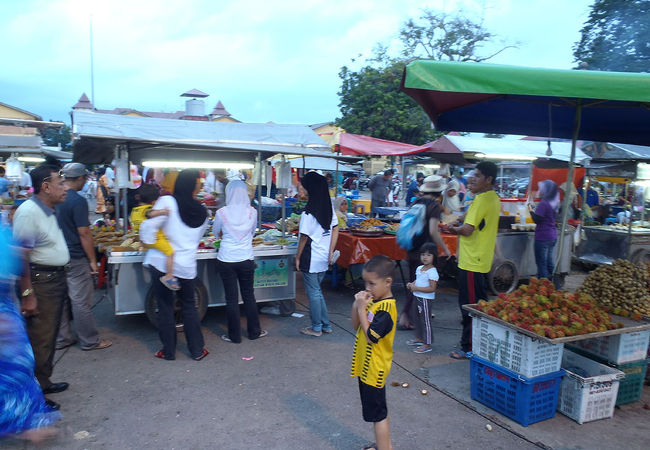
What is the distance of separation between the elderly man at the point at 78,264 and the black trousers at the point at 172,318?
2.57ft

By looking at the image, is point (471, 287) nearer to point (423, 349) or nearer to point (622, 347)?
point (423, 349)

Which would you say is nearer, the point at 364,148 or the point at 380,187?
the point at 364,148

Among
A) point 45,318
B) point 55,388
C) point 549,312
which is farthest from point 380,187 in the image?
point 45,318

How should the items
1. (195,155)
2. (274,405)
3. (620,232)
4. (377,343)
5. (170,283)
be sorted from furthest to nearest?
(620,232) → (195,155) → (170,283) → (274,405) → (377,343)

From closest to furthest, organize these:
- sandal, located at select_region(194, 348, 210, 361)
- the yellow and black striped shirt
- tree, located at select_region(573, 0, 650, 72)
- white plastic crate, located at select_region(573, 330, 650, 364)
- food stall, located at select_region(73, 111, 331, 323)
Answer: the yellow and black striped shirt
white plastic crate, located at select_region(573, 330, 650, 364)
sandal, located at select_region(194, 348, 210, 361)
food stall, located at select_region(73, 111, 331, 323)
tree, located at select_region(573, 0, 650, 72)

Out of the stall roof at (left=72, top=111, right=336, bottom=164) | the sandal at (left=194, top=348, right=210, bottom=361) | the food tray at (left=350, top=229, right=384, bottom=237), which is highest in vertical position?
the stall roof at (left=72, top=111, right=336, bottom=164)

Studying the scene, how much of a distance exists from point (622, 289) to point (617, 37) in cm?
1354

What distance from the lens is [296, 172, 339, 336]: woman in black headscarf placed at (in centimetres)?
527

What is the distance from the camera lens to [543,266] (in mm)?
7367

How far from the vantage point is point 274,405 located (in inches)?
155

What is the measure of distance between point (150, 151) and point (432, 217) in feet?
13.7

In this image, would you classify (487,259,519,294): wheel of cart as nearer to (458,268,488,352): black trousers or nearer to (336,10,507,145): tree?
(458,268,488,352): black trousers

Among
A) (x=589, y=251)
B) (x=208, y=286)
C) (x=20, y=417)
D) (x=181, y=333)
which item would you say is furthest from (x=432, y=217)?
(x=589, y=251)

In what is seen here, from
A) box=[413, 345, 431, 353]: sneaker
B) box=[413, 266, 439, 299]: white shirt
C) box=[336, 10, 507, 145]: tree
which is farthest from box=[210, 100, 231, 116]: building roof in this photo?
box=[413, 345, 431, 353]: sneaker
